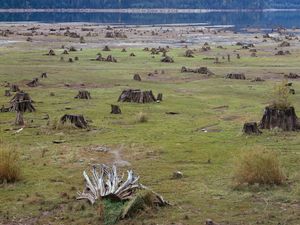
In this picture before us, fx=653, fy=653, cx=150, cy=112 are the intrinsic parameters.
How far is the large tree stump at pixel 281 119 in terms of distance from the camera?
28500mm

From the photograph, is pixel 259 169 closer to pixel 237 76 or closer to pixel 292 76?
pixel 237 76

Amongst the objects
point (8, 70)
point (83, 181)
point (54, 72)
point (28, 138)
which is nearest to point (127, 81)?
point (54, 72)

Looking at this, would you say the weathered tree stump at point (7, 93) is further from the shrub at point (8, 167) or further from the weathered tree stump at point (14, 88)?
the shrub at point (8, 167)

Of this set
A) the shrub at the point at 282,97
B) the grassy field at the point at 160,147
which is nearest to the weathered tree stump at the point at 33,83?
the grassy field at the point at 160,147

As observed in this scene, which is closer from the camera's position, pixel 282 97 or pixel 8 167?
pixel 8 167

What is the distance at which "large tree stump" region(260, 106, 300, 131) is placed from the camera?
2850 cm

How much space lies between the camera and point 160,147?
2572 centimetres

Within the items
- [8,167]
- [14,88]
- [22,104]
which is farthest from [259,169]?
[14,88]

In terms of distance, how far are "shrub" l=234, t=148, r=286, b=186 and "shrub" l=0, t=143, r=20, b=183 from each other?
6.81 meters

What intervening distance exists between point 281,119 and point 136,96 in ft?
41.0

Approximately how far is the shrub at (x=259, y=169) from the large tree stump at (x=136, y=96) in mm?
20403

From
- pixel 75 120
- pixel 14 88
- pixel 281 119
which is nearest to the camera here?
pixel 281 119

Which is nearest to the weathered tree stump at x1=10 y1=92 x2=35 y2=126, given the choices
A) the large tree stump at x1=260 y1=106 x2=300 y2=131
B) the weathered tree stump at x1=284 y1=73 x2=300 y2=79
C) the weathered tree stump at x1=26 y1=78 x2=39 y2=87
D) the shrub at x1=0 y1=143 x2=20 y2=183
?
the weathered tree stump at x1=26 y1=78 x2=39 y2=87

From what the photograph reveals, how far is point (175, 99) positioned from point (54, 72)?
1732 cm
